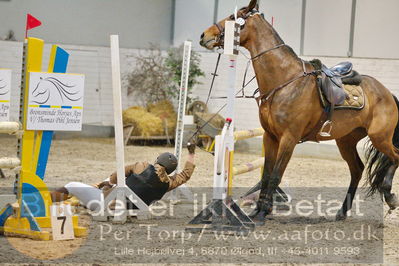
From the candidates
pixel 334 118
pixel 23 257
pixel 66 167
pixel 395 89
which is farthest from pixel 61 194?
pixel 395 89

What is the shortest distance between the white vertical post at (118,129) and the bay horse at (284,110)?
100cm

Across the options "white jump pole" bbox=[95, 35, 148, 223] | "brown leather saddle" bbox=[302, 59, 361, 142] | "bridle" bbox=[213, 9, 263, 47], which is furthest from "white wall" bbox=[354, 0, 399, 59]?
"white jump pole" bbox=[95, 35, 148, 223]

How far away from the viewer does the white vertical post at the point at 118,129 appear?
6.25m

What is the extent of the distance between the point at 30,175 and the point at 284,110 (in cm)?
254

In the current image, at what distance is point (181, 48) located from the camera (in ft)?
52.3

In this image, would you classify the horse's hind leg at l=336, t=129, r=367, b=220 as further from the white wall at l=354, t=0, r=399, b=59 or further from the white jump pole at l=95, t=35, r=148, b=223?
the white wall at l=354, t=0, r=399, b=59

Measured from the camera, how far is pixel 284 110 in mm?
6707

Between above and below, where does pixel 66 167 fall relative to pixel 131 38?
below

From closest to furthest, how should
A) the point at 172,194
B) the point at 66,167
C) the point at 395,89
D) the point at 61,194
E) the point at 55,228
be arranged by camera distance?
the point at 55,228, the point at 61,194, the point at 172,194, the point at 66,167, the point at 395,89

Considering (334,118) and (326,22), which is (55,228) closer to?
(334,118)

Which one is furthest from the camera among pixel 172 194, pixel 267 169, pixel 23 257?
pixel 172 194

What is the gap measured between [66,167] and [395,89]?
6.50 m

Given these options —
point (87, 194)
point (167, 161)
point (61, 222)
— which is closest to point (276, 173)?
point (167, 161)

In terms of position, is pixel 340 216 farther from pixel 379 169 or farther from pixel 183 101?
pixel 183 101
